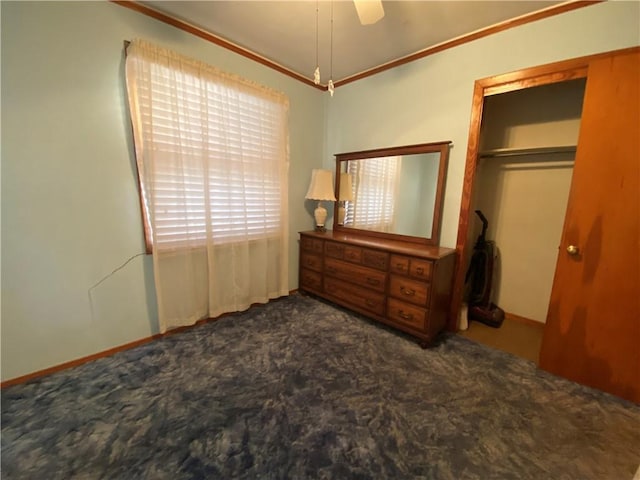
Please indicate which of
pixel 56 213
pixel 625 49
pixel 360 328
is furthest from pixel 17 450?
pixel 625 49

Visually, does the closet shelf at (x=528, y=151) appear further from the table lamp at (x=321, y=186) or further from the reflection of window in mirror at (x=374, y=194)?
the table lamp at (x=321, y=186)

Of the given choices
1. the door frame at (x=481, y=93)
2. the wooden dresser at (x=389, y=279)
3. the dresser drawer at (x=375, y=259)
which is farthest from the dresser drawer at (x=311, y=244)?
the door frame at (x=481, y=93)

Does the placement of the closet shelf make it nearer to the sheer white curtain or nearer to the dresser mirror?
the dresser mirror

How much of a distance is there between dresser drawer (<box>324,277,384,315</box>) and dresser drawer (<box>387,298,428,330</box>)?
3.8 inches

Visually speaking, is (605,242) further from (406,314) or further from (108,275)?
(108,275)

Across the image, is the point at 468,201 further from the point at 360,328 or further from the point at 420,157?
the point at 360,328

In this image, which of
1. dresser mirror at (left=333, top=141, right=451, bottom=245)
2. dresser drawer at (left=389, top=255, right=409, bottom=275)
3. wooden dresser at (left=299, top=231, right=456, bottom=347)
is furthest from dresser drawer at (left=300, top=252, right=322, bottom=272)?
dresser drawer at (left=389, top=255, right=409, bottom=275)

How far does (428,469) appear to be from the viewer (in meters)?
1.16

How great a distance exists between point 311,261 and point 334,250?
400mm

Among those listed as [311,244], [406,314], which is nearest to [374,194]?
[311,244]

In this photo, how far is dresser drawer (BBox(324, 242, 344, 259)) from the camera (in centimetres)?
258

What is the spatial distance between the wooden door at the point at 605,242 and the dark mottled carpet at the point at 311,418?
0.22m

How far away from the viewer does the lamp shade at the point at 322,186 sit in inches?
112

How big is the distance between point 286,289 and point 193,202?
1.37 metres
